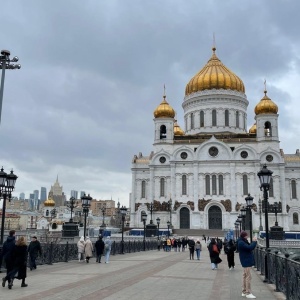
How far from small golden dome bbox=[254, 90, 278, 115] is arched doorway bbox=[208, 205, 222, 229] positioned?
16.5 metres

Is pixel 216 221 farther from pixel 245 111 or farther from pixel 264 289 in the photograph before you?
pixel 264 289

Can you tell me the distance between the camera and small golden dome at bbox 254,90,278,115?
62969mm

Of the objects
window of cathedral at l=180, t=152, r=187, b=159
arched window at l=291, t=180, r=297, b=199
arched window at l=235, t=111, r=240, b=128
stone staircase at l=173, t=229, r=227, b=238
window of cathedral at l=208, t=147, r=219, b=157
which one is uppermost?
arched window at l=235, t=111, r=240, b=128

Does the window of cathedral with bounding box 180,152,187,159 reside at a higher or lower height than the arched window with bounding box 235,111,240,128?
lower

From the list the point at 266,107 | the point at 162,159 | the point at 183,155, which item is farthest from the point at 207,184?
the point at 266,107

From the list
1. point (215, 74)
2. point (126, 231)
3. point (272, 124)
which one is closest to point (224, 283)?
point (126, 231)

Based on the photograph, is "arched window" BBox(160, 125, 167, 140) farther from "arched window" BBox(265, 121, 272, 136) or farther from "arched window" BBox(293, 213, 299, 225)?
"arched window" BBox(293, 213, 299, 225)

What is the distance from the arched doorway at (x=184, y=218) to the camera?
198ft

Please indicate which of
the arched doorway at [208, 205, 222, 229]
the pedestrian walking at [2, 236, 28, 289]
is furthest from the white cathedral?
the pedestrian walking at [2, 236, 28, 289]

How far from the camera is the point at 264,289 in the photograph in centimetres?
1149

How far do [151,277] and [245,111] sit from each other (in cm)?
5970

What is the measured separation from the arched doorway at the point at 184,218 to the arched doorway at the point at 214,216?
10.2 ft

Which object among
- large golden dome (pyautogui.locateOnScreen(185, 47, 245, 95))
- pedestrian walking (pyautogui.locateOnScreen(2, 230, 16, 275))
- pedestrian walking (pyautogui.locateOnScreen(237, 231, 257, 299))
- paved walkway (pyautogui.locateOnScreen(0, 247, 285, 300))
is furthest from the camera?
large golden dome (pyautogui.locateOnScreen(185, 47, 245, 95))

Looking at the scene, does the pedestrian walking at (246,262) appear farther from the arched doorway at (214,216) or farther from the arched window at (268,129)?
the arched window at (268,129)
